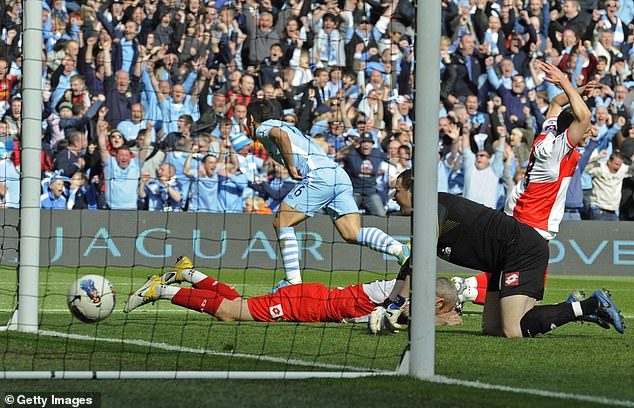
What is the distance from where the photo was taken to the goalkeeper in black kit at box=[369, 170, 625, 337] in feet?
27.8

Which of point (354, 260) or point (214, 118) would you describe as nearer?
point (214, 118)

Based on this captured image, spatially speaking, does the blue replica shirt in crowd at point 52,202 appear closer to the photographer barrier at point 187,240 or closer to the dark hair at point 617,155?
the photographer barrier at point 187,240

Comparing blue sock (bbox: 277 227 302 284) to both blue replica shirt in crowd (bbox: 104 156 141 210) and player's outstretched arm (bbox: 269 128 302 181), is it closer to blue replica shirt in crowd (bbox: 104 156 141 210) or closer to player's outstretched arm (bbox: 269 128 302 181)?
player's outstretched arm (bbox: 269 128 302 181)

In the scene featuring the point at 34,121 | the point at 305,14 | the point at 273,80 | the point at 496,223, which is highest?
the point at 305,14

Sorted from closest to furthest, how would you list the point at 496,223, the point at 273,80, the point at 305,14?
the point at 496,223, the point at 273,80, the point at 305,14

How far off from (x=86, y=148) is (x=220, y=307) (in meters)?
7.35

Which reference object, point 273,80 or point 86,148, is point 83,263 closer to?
point 86,148

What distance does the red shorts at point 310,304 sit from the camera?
9.05m

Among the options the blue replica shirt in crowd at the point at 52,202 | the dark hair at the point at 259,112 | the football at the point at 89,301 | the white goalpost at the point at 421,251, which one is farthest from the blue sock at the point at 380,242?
the blue replica shirt in crowd at the point at 52,202

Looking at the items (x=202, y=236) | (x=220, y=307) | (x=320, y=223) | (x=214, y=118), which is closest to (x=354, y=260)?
(x=320, y=223)

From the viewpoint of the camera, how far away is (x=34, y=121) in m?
8.32

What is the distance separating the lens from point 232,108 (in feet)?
51.3

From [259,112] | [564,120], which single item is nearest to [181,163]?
[259,112]

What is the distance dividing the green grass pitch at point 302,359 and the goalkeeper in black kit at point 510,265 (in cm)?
20
